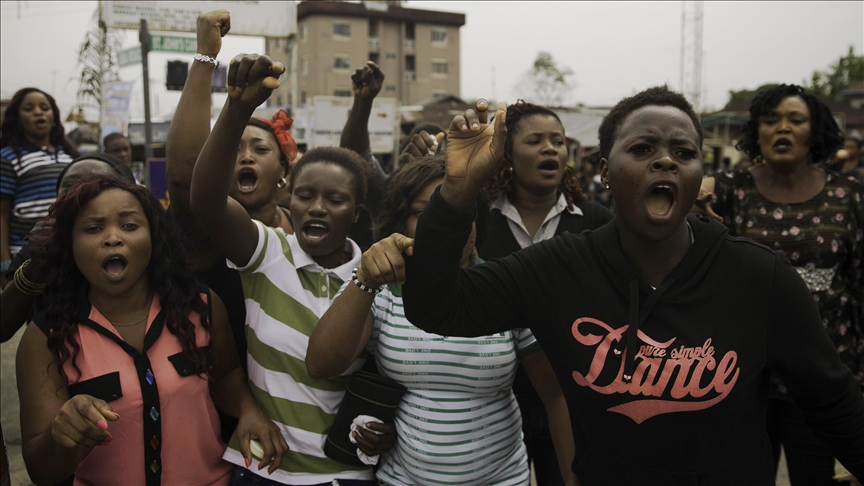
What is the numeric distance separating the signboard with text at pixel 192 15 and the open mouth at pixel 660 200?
913cm

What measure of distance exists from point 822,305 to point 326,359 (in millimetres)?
2201

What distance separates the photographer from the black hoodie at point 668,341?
158cm


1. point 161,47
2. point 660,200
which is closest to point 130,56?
point 161,47

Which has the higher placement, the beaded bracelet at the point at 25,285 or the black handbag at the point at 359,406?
the beaded bracelet at the point at 25,285

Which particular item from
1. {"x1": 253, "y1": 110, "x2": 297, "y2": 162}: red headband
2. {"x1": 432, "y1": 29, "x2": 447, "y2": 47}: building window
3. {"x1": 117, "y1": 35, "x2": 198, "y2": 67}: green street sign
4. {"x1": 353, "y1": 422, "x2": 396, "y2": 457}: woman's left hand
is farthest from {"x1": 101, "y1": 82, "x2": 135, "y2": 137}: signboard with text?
{"x1": 432, "y1": 29, "x2": 447, "y2": 47}: building window

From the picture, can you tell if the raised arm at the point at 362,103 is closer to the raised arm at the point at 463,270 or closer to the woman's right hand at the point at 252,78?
the woman's right hand at the point at 252,78

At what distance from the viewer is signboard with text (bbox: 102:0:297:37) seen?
9547 millimetres

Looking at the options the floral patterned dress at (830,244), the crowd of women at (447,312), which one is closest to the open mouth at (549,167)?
the crowd of women at (447,312)

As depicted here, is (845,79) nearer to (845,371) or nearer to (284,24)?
(284,24)

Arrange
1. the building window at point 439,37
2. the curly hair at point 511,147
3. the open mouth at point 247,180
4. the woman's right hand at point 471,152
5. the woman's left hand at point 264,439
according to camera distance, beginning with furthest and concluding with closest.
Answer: the building window at point 439,37 < the curly hair at point 511,147 < the open mouth at point 247,180 < the woman's left hand at point 264,439 < the woman's right hand at point 471,152

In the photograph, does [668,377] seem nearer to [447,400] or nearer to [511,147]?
[447,400]

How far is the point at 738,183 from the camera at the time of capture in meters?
3.07

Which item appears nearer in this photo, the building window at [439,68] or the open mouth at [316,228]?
the open mouth at [316,228]

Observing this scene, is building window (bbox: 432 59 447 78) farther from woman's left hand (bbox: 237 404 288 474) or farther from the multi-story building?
woman's left hand (bbox: 237 404 288 474)
